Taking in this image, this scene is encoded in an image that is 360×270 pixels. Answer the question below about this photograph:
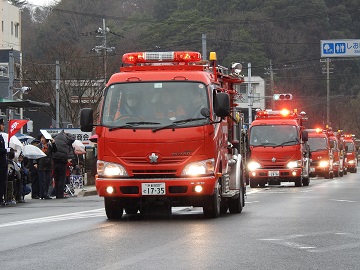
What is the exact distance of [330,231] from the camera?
47.6 ft

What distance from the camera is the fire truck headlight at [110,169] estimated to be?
55.6ft

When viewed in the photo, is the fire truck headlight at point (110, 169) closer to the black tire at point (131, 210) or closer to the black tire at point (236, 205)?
the black tire at point (131, 210)

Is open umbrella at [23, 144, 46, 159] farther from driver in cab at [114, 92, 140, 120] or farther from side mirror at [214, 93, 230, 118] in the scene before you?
side mirror at [214, 93, 230, 118]

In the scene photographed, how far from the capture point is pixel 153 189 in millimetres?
16750

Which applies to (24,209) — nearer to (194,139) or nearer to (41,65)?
(194,139)

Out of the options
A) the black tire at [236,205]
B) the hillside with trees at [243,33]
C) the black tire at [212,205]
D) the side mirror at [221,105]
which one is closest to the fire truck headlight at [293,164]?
the black tire at [236,205]

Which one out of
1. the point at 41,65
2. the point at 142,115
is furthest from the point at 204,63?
the point at 41,65

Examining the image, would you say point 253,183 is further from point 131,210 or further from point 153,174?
point 153,174

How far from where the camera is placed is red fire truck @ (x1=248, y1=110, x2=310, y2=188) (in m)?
37.2

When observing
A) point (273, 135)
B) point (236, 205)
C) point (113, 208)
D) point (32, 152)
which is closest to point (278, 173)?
point (273, 135)

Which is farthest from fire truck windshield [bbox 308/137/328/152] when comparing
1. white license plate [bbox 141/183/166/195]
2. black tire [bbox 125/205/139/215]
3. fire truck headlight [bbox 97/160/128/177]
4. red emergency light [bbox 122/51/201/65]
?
white license plate [bbox 141/183/166/195]

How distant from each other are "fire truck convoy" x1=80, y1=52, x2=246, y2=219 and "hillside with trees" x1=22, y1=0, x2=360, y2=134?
59406mm

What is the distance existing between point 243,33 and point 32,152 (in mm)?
74249

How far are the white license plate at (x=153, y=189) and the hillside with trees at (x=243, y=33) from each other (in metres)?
60.2
